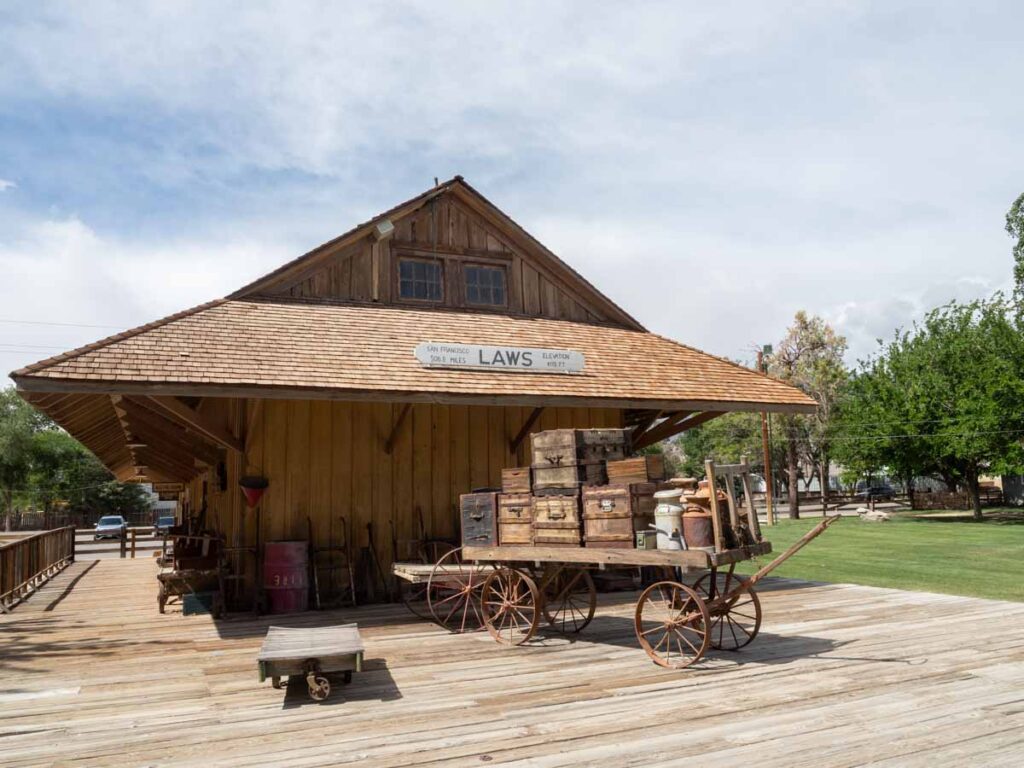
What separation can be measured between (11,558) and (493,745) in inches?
450

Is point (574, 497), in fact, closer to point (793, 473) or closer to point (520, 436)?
point (520, 436)

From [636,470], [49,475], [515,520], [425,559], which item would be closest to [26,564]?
[425,559]

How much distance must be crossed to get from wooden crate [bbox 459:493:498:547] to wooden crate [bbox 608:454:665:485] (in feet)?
5.19

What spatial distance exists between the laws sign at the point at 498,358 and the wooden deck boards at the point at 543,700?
384cm

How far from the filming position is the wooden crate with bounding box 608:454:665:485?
283 inches

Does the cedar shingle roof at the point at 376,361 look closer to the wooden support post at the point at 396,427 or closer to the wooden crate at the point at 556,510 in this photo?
the wooden support post at the point at 396,427

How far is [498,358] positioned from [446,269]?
111 inches

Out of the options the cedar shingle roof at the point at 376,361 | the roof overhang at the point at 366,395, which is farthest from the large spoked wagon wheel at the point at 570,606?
the cedar shingle roof at the point at 376,361

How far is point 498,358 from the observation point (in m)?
11.9

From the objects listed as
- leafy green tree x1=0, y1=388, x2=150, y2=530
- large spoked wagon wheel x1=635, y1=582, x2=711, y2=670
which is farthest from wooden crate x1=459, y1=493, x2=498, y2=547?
leafy green tree x1=0, y1=388, x2=150, y2=530

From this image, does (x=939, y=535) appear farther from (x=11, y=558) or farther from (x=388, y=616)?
(x=11, y=558)

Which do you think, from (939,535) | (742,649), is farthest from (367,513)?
(939,535)

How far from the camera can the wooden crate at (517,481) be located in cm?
818

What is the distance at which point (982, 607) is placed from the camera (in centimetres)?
971
